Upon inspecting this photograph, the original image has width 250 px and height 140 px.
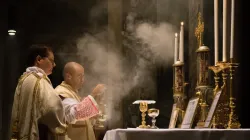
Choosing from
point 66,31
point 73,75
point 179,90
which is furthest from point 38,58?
point 66,31

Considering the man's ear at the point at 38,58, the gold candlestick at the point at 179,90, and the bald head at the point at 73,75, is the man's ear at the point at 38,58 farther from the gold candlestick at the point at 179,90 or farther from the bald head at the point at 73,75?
the gold candlestick at the point at 179,90

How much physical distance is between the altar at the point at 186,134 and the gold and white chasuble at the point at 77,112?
1480 millimetres

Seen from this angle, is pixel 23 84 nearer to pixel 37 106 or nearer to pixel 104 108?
pixel 37 106

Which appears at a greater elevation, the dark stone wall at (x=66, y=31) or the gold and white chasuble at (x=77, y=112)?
the dark stone wall at (x=66, y=31)

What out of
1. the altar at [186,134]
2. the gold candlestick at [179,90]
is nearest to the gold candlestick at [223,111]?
the altar at [186,134]

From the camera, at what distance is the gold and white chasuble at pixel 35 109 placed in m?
4.13

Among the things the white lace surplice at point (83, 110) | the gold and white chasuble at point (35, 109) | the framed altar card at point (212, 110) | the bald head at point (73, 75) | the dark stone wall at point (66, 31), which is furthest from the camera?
the dark stone wall at point (66, 31)

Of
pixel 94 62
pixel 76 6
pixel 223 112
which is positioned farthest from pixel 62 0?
pixel 223 112

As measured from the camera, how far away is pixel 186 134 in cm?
299

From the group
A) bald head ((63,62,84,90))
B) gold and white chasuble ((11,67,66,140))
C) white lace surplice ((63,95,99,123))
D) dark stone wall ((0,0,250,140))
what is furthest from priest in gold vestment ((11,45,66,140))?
dark stone wall ((0,0,250,140))

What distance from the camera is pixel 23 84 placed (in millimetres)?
4293

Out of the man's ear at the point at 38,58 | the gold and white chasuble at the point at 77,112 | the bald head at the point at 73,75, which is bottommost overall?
the gold and white chasuble at the point at 77,112

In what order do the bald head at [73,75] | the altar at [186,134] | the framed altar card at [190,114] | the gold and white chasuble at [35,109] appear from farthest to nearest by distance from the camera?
the bald head at [73,75], the gold and white chasuble at [35,109], the framed altar card at [190,114], the altar at [186,134]

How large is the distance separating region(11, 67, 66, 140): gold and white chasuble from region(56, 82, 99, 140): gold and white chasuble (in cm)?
30
